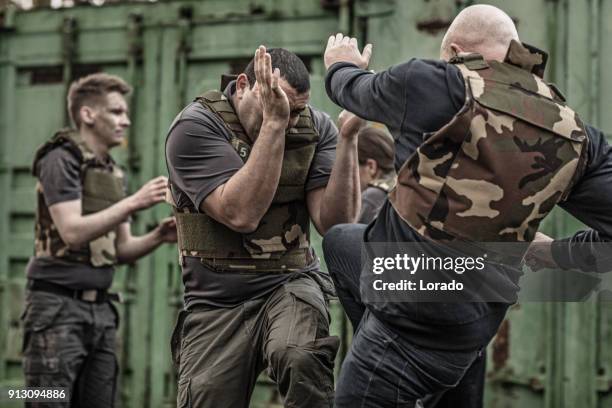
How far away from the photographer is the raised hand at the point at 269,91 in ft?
10.6

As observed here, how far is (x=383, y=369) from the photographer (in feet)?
9.91

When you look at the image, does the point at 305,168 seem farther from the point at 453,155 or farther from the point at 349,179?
the point at 453,155

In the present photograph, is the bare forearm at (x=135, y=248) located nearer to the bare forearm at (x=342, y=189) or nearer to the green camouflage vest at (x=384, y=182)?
the green camouflage vest at (x=384, y=182)

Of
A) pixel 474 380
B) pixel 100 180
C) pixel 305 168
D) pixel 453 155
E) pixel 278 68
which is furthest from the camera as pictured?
pixel 100 180

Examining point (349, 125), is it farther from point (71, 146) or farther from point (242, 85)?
point (71, 146)

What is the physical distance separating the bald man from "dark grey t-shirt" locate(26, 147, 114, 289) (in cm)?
227

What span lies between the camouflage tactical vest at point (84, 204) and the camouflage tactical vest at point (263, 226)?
5.03 feet

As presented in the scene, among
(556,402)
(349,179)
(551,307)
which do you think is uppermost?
(349,179)

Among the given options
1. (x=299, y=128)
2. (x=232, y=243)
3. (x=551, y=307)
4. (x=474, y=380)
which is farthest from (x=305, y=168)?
(x=551, y=307)

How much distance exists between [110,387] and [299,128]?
223 cm

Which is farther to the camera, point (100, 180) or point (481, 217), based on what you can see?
point (100, 180)

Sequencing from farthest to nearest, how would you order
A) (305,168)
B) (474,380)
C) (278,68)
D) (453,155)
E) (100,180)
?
(100,180), (474,380), (305,168), (278,68), (453,155)

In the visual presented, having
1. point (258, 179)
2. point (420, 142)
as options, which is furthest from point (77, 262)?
point (420, 142)

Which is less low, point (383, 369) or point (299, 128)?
point (299, 128)
